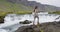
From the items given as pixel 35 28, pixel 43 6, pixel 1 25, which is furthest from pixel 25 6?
pixel 35 28

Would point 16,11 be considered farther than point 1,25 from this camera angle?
Yes

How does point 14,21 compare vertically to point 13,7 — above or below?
below

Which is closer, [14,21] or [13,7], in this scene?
[14,21]

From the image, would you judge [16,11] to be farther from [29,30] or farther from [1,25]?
[29,30]

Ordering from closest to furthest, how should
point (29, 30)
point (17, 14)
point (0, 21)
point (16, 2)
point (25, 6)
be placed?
point (29, 30), point (0, 21), point (25, 6), point (17, 14), point (16, 2)

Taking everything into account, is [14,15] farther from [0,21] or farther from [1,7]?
[0,21]

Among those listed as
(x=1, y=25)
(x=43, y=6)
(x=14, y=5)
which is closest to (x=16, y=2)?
(x=14, y=5)

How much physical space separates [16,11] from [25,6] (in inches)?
88.0

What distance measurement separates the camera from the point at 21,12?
100ft

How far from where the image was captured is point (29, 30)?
979cm

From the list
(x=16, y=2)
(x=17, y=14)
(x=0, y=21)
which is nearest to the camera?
(x=0, y=21)

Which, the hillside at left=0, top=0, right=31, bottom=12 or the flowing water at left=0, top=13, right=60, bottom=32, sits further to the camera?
the hillside at left=0, top=0, right=31, bottom=12

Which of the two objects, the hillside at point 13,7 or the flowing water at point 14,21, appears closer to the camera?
the flowing water at point 14,21

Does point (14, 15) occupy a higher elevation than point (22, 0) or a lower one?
lower
